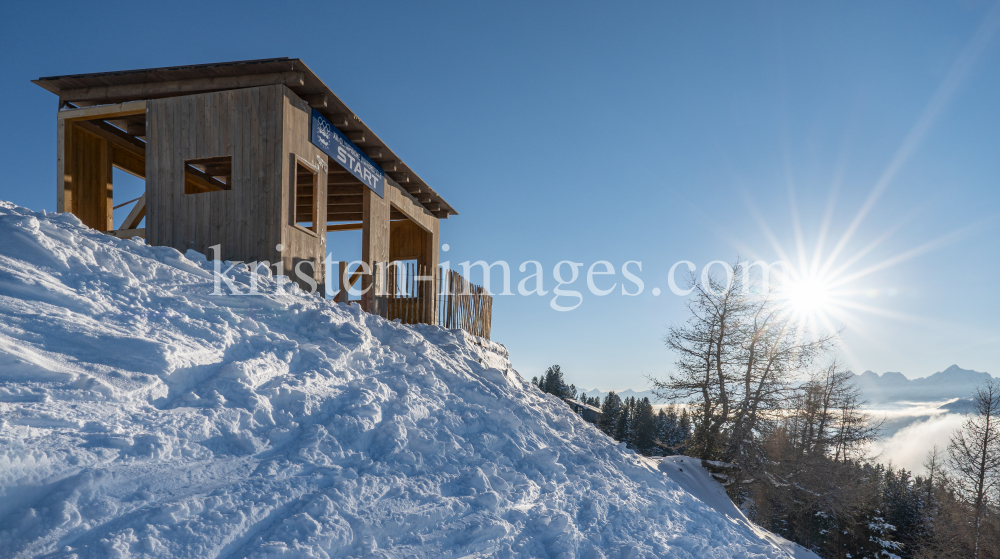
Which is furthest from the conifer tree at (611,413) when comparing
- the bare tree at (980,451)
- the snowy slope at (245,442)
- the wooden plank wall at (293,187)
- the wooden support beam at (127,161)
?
the snowy slope at (245,442)

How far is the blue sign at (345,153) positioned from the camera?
10445 millimetres

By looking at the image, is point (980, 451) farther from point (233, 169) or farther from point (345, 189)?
point (233, 169)

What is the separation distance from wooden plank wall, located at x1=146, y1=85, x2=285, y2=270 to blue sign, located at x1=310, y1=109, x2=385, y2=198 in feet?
3.63

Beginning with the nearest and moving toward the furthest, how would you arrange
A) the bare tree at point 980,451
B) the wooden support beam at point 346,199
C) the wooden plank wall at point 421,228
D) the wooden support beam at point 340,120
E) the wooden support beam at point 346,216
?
the wooden support beam at point 340,120 < the wooden plank wall at point 421,228 < the wooden support beam at point 346,199 < the wooden support beam at point 346,216 < the bare tree at point 980,451

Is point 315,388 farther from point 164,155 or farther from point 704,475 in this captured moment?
point 704,475

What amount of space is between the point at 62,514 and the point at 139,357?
5.62 ft

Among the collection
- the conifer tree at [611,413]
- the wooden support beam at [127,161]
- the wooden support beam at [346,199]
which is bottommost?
the conifer tree at [611,413]

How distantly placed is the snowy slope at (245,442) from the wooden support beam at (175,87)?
12.1ft

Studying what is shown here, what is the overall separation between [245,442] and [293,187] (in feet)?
20.1

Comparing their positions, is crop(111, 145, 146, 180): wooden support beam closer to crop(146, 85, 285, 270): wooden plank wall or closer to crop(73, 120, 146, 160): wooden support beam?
crop(73, 120, 146, 160): wooden support beam

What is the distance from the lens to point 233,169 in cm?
945

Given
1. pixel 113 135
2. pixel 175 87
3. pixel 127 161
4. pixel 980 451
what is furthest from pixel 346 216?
pixel 980 451

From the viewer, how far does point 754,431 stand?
57.0 ft

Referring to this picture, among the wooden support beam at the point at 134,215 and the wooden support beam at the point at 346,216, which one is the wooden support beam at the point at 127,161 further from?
the wooden support beam at the point at 346,216
